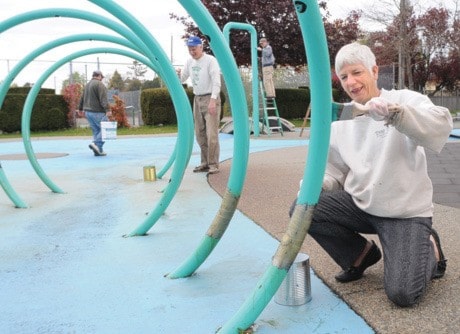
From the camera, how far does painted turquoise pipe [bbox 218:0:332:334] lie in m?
1.73

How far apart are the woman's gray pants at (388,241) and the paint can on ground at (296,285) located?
277mm

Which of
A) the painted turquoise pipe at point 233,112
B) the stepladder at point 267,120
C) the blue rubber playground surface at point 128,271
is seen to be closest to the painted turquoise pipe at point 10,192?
the blue rubber playground surface at point 128,271

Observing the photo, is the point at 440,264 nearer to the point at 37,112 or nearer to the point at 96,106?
the point at 96,106

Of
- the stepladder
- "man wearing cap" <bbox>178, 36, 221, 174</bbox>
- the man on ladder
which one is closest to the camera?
"man wearing cap" <bbox>178, 36, 221, 174</bbox>

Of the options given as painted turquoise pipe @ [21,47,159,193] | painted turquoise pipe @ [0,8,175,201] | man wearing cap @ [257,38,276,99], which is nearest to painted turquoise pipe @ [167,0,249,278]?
painted turquoise pipe @ [0,8,175,201]

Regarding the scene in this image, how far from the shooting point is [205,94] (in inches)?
263

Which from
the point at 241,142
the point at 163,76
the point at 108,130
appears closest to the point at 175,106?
the point at 163,76

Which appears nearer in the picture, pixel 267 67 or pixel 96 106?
pixel 96 106

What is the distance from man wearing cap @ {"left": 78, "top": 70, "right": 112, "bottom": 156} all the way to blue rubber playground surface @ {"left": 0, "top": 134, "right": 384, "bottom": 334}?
3991mm

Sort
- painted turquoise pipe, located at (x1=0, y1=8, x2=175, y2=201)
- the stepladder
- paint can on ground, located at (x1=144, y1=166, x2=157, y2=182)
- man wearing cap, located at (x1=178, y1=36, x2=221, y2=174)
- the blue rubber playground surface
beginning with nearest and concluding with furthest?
the blue rubber playground surface → painted turquoise pipe, located at (x1=0, y1=8, x2=175, y2=201) → man wearing cap, located at (x1=178, y1=36, x2=221, y2=174) → paint can on ground, located at (x1=144, y1=166, x2=157, y2=182) → the stepladder

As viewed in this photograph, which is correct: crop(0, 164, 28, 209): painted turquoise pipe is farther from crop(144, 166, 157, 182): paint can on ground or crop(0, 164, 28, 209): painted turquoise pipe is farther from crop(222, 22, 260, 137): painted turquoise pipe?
crop(222, 22, 260, 137): painted turquoise pipe

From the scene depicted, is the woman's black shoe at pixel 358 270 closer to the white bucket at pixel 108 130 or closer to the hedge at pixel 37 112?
the white bucket at pixel 108 130

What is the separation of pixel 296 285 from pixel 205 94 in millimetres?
4570

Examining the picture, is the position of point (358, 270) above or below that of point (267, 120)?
below
